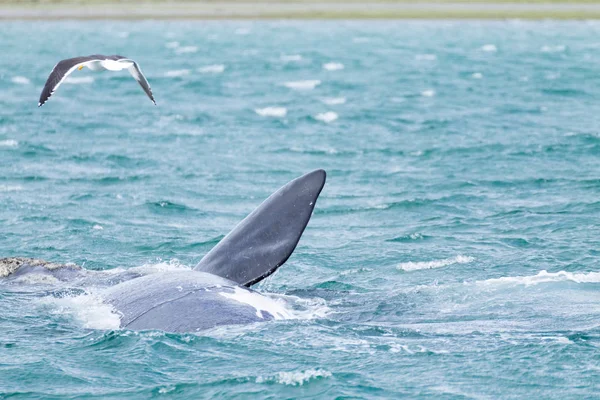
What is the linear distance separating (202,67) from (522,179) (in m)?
29.6

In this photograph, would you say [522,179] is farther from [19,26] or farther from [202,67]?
[19,26]

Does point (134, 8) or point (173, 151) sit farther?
point (134, 8)

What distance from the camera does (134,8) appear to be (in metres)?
103

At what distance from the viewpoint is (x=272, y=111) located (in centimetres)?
3256

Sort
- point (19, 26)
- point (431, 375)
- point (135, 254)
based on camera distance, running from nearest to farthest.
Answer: point (431, 375), point (135, 254), point (19, 26)

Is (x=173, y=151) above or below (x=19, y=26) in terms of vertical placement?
A: above

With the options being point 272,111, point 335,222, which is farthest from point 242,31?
point 335,222

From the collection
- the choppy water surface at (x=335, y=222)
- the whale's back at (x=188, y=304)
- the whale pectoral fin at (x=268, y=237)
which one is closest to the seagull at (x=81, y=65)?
the choppy water surface at (x=335, y=222)

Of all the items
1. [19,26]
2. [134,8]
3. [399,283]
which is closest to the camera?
[399,283]

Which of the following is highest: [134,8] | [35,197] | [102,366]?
[102,366]

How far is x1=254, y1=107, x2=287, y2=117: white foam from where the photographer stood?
3188cm

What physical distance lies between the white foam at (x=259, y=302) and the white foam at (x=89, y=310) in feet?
4.11

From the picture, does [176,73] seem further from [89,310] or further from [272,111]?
[89,310]

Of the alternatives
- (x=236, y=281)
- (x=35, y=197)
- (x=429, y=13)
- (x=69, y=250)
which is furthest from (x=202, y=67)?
(x=429, y=13)
